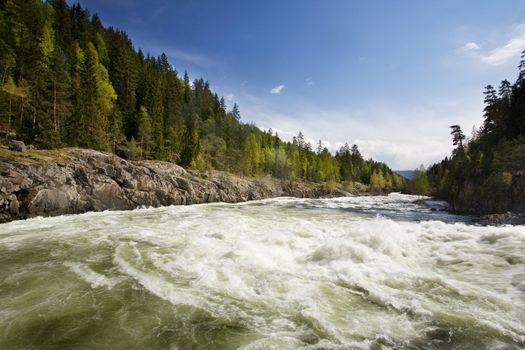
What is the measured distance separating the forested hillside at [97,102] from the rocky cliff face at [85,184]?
7.33m

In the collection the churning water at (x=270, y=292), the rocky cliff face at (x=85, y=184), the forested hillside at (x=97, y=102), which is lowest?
the churning water at (x=270, y=292)

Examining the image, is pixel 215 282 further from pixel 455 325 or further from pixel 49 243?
pixel 49 243

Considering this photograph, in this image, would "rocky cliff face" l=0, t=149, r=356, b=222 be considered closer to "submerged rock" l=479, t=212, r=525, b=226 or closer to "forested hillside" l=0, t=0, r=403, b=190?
"forested hillside" l=0, t=0, r=403, b=190

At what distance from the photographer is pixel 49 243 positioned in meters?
13.2

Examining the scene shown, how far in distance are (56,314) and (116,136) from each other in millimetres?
48584

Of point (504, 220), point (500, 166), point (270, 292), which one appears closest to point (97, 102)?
point (270, 292)

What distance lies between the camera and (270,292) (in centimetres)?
771

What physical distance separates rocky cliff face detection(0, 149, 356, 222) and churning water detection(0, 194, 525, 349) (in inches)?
484

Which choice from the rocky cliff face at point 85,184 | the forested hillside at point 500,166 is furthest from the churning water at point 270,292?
the forested hillside at point 500,166

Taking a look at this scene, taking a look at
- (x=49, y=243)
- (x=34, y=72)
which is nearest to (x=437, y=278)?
(x=49, y=243)

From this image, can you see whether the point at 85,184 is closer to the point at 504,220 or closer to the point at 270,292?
the point at 270,292

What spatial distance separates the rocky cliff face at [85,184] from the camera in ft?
74.0

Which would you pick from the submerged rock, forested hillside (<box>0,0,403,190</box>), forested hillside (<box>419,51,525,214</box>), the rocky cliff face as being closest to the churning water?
the rocky cliff face

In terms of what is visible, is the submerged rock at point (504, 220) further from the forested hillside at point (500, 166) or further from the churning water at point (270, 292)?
the churning water at point (270, 292)
